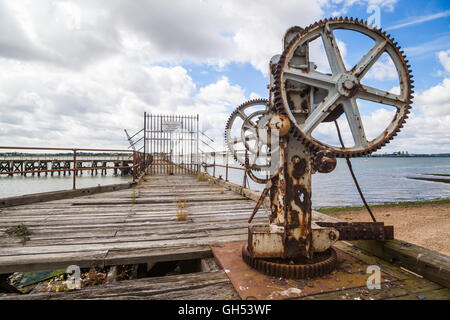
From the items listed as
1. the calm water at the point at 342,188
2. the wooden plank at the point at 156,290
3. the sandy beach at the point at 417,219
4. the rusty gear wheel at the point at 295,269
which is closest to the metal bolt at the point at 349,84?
the rusty gear wheel at the point at 295,269

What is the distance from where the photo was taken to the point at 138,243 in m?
3.09

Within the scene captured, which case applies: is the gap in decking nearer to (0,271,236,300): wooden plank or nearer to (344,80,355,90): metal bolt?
(0,271,236,300): wooden plank

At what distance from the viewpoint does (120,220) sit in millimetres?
4199

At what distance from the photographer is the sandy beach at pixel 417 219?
32.3 ft

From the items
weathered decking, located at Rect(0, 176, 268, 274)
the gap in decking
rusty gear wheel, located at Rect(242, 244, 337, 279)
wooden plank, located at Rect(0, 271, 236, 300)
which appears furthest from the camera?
the gap in decking

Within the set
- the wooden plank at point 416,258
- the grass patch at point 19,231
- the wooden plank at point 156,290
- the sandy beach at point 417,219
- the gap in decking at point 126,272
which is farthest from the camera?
the sandy beach at point 417,219

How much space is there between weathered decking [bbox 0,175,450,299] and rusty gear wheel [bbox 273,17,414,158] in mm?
1295

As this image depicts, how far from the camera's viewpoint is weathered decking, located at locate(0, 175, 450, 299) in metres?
1.97

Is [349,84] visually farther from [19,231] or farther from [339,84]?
[19,231]

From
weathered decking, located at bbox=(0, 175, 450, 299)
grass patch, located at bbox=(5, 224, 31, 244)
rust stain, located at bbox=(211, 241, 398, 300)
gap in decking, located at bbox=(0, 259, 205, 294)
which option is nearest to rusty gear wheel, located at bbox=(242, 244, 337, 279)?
rust stain, located at bbox=(211, 241, 398, 300)

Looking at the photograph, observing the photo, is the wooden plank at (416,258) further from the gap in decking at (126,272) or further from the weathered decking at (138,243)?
the gap in decking at (126,272)

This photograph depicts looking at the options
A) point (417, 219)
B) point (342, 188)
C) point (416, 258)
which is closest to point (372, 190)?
point (342, 188)

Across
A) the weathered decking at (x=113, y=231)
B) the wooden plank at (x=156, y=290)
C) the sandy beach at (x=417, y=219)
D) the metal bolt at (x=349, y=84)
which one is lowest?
the sandy beach at (x=417, y=219)

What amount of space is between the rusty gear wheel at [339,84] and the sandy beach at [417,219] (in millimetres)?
8973
